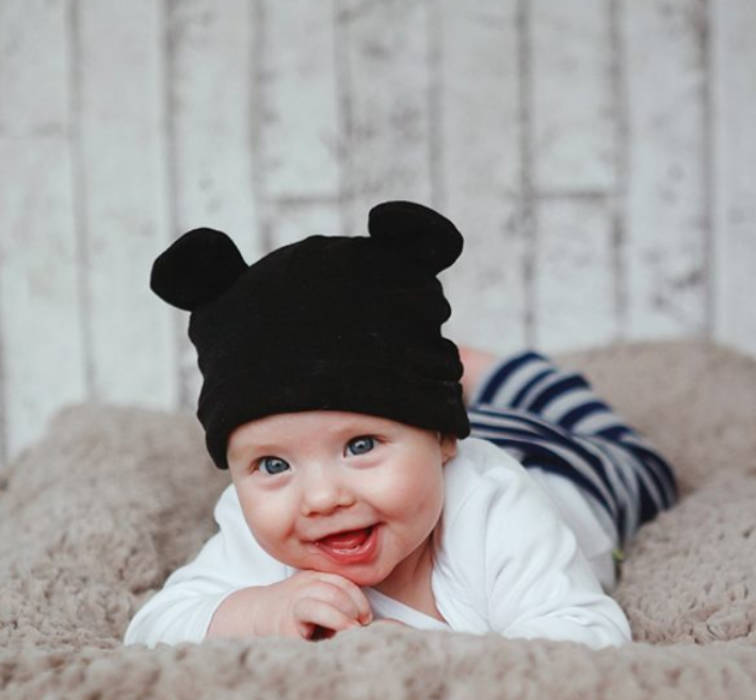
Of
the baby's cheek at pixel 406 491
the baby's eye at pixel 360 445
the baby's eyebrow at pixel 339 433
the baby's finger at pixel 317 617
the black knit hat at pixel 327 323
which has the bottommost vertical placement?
the baby's finger at pixel 317 617

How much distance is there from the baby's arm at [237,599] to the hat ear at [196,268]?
0.26 m

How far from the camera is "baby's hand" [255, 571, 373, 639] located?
2.81ft

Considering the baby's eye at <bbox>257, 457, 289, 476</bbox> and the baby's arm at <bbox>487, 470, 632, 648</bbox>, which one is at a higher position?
the baby's eye at <bbox>257, 457, 289, 476</bbox>

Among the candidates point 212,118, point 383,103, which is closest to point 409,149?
point 383,103

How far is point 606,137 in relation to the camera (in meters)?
1.91

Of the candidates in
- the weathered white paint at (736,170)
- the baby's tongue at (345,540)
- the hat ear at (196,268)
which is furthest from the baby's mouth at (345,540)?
the weathered white paint at (736,170)

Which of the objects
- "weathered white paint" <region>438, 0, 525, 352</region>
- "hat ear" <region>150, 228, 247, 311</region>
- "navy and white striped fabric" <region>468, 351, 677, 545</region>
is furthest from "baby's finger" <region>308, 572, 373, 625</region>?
"weathered white paint" <region>438, 0, 525, 352</region>

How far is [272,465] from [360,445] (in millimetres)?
76

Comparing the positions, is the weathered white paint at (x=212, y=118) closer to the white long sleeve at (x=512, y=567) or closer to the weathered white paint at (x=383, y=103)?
the weathered white paint at (x=383, y=103)

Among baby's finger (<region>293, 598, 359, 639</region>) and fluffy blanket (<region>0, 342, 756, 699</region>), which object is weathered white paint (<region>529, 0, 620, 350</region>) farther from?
baby's finger (<region>293, 598, 359, 639</region>)

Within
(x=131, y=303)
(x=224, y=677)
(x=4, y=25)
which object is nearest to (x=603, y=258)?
(x=131, y=303)

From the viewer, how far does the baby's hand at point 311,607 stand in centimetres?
86

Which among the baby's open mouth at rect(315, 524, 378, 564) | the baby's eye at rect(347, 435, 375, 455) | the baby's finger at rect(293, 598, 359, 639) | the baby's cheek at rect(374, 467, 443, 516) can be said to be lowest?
the baby's finger at rect(293, 598, 359, 639)

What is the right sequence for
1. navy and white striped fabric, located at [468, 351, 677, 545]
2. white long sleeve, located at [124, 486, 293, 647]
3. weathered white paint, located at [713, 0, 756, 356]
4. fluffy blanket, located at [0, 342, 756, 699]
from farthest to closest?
weathered white paint, located at [713, 0, 756, 356] < navy and white striped fabric, located at [468, 351, 677, 545] < white long sleeve, located at [124, 486, 293, 647] < fluffy blanket, located at [0, 342, 756, 699]
